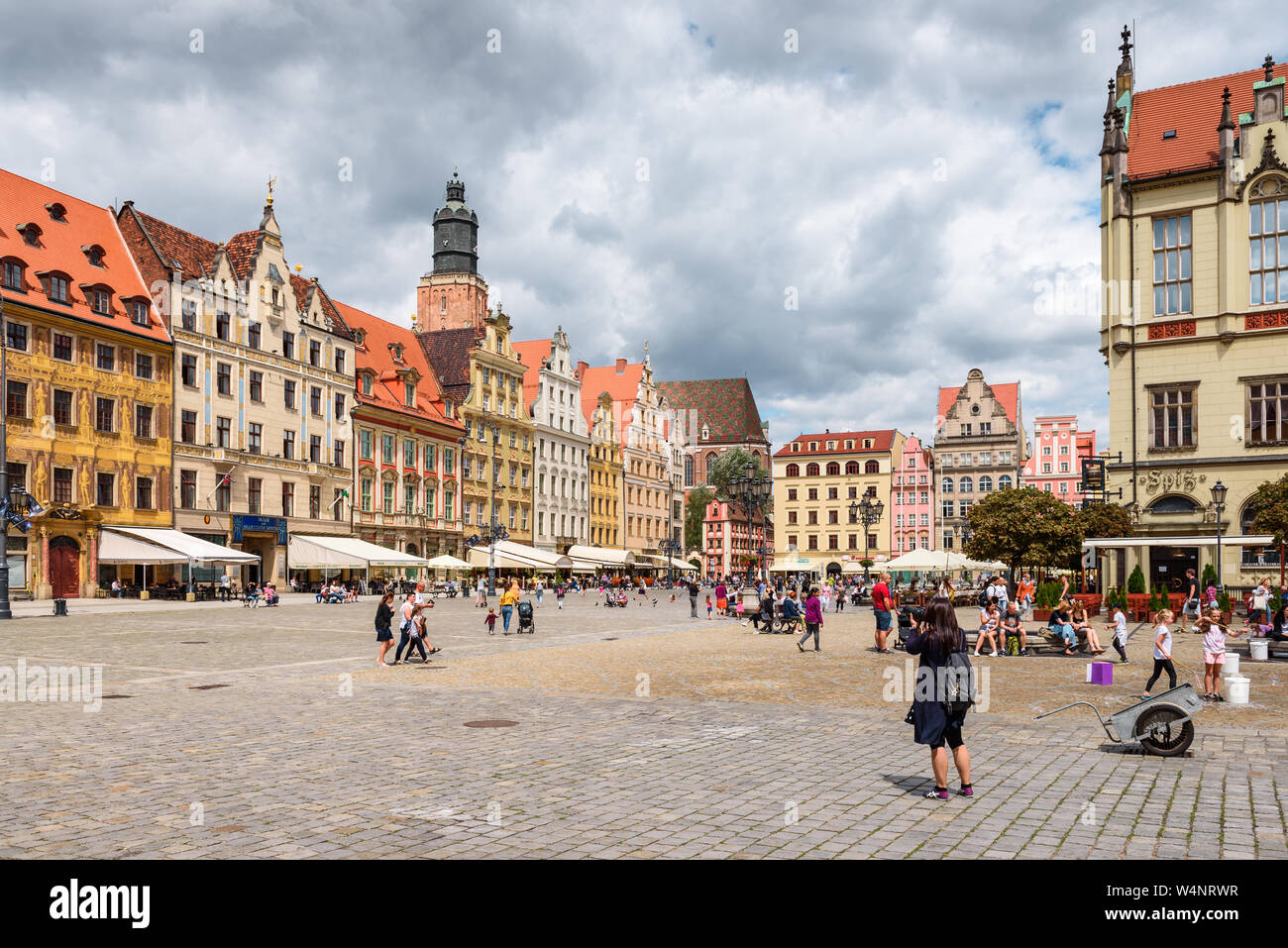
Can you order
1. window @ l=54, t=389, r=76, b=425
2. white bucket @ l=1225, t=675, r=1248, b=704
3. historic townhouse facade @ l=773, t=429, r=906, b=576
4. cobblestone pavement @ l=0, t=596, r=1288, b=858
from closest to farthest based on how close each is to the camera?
1. cobblestone pavement @ l=0, t=596, r=1288, b=858
2. white bucket @ l=1225, t=675, r=1248, b=704
3. window @ l=54, t=389, r=76, b=425
4. historic townhouse facade @ l=773, t=429, r=906, b=576

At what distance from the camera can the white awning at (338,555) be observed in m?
52.2

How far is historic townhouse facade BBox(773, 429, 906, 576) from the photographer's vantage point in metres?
111

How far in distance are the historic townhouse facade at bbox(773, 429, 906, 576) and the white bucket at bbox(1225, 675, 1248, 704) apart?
314 ft

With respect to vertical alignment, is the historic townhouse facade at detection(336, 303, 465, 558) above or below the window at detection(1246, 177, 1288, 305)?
below

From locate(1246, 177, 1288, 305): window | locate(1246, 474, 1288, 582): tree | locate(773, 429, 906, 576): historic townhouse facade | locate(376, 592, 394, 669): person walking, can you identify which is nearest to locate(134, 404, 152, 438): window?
locate(376, 592, 394, 669): person walking

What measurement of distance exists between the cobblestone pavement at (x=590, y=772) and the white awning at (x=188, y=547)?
2663 cm

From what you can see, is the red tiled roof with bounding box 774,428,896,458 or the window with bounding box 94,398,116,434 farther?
the red tiled roof with bounding box 774,428,896,458

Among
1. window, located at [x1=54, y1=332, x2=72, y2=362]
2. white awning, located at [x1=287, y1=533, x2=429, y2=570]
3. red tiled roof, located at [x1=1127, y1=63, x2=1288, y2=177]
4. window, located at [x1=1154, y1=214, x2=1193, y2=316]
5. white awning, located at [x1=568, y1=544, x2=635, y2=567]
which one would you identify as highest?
red tiled roof, located at [x1=1127, y1=63, x2=1288, y2=177]

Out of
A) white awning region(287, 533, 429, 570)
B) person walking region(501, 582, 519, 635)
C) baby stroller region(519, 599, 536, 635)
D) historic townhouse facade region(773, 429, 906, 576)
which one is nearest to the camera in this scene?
person walking region(501, 582, 519, 635)

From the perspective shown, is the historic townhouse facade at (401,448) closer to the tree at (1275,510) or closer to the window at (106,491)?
the window at (106,491)

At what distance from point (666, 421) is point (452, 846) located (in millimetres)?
104658

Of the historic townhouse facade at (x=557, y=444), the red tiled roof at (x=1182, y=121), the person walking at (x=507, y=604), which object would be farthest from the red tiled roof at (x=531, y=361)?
the person walking at (x=507, y=604)

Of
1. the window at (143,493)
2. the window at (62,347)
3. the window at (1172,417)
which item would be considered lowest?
the window at (143,493)

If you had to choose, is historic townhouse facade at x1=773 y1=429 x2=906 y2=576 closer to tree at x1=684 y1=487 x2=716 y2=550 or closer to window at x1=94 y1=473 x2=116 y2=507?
tree at x1=684 y1=487 x2=716 y2=550
